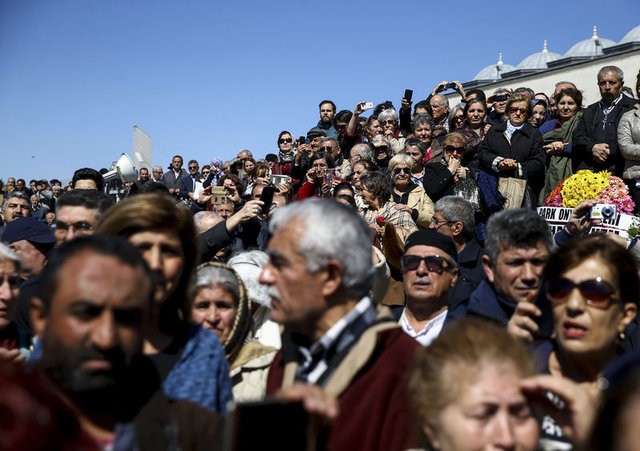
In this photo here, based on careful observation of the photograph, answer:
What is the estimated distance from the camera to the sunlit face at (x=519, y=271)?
4281 millimetres

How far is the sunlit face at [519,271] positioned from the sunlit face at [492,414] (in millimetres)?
1825

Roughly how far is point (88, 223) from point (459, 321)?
2.94 metres

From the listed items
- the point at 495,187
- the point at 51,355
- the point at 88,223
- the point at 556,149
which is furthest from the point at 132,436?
the point at 556,149

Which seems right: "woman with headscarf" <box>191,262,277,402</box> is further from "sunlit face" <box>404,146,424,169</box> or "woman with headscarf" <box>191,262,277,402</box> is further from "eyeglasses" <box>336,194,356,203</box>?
"sunlit face" <box>404,146,424,169</box>

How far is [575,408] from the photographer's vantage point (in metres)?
2.47

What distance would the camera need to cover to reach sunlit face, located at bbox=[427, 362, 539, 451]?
245 centimetres

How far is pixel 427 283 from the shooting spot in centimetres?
518

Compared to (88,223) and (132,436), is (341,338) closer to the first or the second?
(132,436)

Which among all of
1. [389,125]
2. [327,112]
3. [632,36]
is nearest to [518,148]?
[389,125]

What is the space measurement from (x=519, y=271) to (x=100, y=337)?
2694 mm

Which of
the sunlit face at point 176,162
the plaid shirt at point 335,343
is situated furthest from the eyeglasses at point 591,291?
the sunlit face at point 176,162

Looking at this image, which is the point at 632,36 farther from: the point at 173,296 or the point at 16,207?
the point at 173,296

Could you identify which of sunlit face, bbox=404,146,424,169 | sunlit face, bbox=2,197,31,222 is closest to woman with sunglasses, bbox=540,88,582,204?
sunlit face, bbox=404,146,424,169

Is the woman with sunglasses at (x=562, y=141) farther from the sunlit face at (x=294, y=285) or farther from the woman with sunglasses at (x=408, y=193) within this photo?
the sunlit face at (x=294, y=285)
